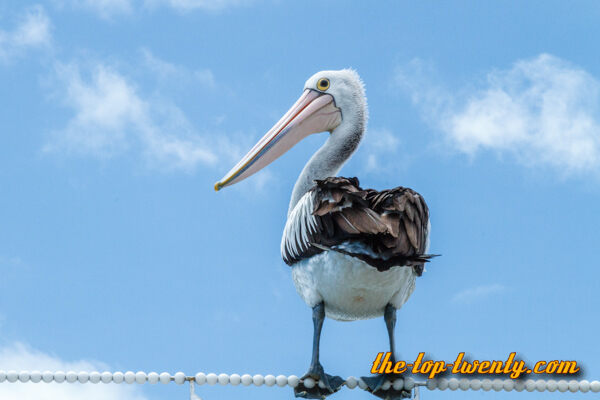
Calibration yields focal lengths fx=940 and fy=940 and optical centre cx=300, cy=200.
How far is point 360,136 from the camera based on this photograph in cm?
1054

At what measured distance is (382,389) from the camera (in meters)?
8.64

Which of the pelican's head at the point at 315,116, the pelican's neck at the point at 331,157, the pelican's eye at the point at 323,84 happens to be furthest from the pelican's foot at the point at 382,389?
the pelican's eye at the point at 323,84

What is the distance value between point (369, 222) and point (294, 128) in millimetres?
3167

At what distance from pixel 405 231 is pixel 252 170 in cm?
293

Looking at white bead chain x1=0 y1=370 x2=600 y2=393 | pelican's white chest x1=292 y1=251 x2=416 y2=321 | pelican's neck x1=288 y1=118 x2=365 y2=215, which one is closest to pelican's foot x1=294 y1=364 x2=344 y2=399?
white bead chain x1=0 y1=370 x2=600 y2=393

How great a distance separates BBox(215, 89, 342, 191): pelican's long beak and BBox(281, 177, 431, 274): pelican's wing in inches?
85.0

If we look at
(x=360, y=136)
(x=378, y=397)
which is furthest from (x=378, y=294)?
(x=360, y=136)

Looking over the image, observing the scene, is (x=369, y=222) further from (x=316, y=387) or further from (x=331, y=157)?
(x=331, y=157)

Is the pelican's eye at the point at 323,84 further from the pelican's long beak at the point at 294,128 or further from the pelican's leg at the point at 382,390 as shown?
the pelican's leg at the point at 382,390

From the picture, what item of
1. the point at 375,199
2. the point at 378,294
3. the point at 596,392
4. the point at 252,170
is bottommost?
the point at 596,392

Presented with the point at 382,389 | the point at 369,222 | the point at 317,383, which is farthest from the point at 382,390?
the point at 369,222

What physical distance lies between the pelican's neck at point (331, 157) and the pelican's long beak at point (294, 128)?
253 millimetres

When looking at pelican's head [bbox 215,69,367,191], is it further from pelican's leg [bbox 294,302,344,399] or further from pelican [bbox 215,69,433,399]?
pelican's leg [bbox 294,302,344,399]

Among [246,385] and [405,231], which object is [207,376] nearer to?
[246,385]
